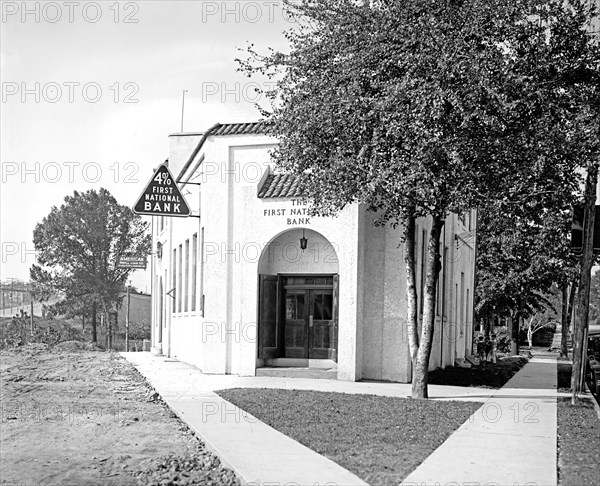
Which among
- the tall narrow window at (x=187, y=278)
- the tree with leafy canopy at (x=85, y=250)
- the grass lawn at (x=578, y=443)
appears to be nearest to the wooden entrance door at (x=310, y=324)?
the grass lawn at (x=578, y=443)

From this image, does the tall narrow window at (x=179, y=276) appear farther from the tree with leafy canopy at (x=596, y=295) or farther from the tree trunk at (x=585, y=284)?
the tree with leafy canopy at (x=596, y=295)

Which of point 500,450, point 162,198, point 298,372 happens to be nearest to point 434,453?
point 500,450

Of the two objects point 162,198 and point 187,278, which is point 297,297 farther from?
point 187,278

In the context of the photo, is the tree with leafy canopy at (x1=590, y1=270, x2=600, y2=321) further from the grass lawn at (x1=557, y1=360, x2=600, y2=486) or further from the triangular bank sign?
the grass lawn at (x1=557, y1=360, x2=600, y2=486)

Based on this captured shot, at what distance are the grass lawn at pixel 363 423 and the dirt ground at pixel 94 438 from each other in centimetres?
153

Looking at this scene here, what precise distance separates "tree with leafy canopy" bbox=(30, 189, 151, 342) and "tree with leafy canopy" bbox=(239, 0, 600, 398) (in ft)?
146

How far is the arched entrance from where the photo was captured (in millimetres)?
22031

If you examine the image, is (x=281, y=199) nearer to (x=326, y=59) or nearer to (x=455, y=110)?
(x=326, y=59)

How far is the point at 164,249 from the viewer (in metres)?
36.4

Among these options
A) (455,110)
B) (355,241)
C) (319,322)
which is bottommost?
(319,322)

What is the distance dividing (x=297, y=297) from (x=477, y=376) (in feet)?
20.5

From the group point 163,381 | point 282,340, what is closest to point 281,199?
point 282,340

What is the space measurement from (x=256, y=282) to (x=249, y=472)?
1289 centimetres

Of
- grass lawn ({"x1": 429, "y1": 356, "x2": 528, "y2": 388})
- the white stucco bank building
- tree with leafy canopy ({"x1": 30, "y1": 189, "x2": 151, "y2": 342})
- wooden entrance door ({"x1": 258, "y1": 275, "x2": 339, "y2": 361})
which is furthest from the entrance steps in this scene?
tree with leafy canopy ({"x1": 30, "y1": 189, "x2": 151, "y2": 342})
